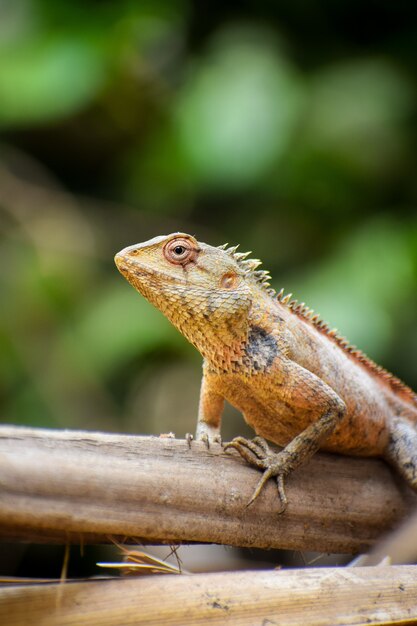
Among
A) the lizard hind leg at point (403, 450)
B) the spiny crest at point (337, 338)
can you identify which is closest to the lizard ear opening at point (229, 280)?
the spiny crest at point (337, 338)

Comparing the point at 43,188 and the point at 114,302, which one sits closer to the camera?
the point at 114,302

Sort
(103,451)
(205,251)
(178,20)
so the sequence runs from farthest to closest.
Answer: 1. (178,20)
2. (205,251)
3. (103,451)

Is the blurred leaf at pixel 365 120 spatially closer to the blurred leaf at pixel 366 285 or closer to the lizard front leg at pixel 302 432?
the blurred leaf at pixel 366 285

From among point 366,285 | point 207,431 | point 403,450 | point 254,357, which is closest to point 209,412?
point 207,431

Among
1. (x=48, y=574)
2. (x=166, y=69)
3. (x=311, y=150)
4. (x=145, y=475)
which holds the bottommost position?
(x=145, y=475)

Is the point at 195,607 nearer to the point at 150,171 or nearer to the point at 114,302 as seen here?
the point at 114,302

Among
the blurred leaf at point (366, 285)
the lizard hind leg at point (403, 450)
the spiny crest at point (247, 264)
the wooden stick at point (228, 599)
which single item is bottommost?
the wooden stick at point (228, 599)

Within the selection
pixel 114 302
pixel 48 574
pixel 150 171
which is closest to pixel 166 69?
pixel 150 171
